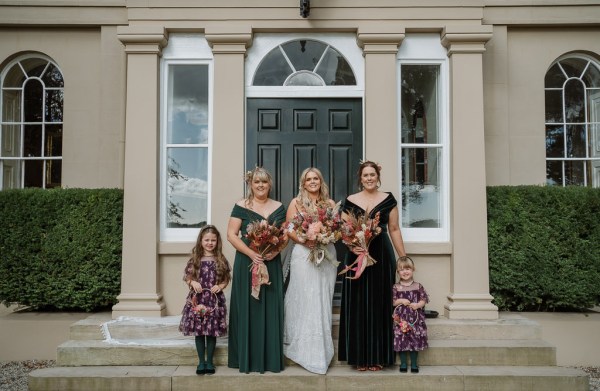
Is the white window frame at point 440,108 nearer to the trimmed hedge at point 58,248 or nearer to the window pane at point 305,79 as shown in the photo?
the window pane at point 305,79

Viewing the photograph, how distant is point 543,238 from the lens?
19.9ft

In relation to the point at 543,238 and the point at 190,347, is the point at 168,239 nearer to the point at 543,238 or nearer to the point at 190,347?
the point at 190,347

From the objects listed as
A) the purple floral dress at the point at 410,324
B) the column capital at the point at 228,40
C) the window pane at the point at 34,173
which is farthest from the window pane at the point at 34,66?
the purple floral dress at the point at 410,324

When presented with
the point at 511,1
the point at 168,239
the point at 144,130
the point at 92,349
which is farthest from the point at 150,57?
the point at 511,1

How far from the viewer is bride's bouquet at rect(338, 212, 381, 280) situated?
195 inches

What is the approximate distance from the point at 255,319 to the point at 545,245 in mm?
3601

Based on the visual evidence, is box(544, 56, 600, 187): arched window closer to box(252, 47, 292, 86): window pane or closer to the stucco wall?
the stucco wall

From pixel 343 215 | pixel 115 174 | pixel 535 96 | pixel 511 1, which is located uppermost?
pixel 511 1

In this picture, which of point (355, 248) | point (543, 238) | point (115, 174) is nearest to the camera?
point (355, 248)

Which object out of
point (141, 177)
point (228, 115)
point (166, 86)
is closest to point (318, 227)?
point (228, 115)

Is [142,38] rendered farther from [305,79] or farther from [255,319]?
[255,319]

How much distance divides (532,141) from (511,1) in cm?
194

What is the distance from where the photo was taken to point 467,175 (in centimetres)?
612

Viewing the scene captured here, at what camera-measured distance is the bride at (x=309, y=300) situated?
5.05 metres
